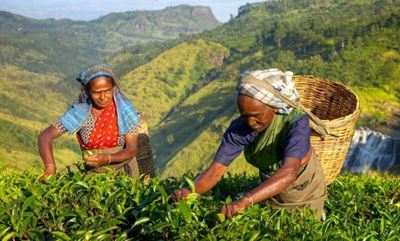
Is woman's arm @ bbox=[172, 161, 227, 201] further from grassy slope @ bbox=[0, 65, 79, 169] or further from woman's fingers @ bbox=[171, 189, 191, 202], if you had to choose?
grassy slope @ bbox=[0, 65, 79, 169]

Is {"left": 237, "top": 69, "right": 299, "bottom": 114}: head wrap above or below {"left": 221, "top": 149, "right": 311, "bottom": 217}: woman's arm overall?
above

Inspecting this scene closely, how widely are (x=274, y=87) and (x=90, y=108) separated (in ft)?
7.60

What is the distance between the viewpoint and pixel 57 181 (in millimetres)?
3561

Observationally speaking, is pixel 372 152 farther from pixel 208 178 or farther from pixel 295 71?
pixel 208 178

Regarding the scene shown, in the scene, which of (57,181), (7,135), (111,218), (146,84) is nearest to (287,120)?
(111,218)

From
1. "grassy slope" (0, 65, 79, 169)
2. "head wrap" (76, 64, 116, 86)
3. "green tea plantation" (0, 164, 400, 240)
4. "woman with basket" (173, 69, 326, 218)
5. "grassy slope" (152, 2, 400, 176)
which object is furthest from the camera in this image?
"grassy slope" (0, 65, 79, 169)

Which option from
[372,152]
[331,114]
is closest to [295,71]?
[372,152]

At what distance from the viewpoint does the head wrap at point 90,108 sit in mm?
4582

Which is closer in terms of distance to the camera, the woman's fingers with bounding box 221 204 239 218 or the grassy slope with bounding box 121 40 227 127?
the woman's fingers with bounding box 221 204 239 218

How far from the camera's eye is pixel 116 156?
14.9 ft

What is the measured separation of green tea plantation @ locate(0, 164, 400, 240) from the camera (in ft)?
8.25

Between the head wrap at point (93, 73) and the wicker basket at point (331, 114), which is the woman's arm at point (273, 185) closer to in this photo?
the wicker basket at point (331, 114)

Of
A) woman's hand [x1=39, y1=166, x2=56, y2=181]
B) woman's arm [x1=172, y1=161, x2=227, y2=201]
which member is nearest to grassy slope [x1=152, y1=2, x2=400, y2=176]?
woman's hand [x1=39, y1=166, x2=56, y2=181]

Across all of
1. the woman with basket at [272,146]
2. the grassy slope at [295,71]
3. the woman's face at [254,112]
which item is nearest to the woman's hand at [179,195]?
the woman with basket at [272,146]
